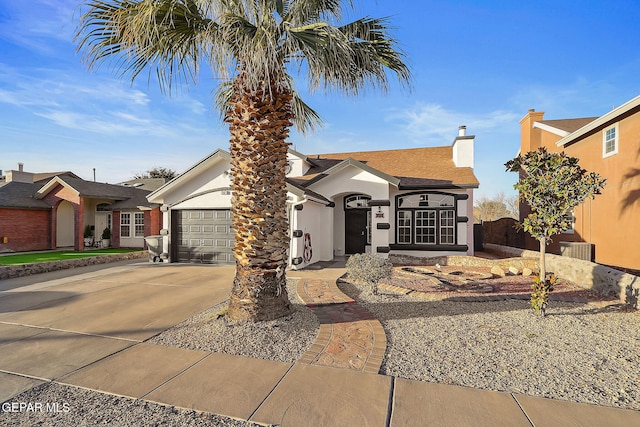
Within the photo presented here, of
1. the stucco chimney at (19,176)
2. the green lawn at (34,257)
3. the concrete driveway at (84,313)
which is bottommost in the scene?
the concrete driveway at (84,313)

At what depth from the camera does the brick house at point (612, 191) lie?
35.0 feet

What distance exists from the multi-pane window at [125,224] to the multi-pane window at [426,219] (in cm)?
1692

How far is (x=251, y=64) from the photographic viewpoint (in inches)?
180

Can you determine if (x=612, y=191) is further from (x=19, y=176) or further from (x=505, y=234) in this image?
(x=19, y=176)

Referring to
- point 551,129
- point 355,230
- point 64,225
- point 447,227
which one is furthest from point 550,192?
point 64,225

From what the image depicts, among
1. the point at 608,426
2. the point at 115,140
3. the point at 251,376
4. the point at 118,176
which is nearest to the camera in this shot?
the point at 608,426

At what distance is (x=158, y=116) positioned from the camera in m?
10.8

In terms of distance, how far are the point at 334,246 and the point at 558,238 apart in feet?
38.8

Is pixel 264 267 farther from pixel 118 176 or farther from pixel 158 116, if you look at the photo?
pixel 118 176

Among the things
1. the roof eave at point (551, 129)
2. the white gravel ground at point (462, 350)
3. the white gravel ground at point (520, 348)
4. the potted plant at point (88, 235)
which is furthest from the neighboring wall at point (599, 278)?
the potted plant at point (88, 235)

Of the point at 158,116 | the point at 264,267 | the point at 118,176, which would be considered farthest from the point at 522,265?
the point at 118,176

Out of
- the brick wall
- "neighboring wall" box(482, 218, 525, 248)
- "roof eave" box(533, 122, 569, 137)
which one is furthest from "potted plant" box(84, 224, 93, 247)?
"roof eave" box(533, 122, 569, 137)

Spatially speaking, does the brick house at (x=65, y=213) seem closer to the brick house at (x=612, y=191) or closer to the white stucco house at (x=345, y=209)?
the white stucco house at (x=345, y=209)

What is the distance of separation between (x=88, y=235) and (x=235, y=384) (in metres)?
21.8
